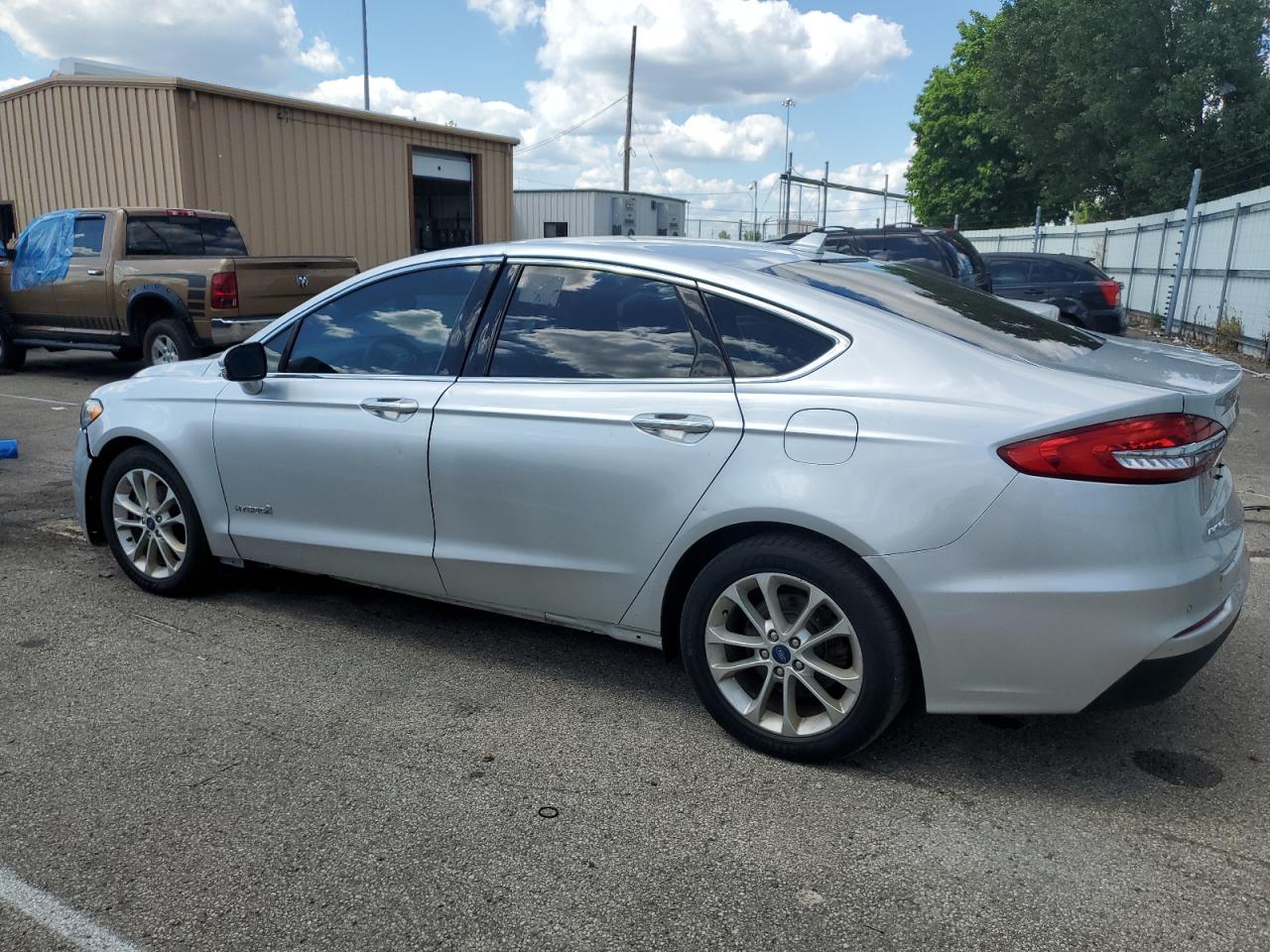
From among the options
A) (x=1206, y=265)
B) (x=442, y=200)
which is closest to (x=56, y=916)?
(x=1206, y=265)

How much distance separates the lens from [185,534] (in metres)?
4.58

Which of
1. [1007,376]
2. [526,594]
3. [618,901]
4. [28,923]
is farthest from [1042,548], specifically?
[28,923]

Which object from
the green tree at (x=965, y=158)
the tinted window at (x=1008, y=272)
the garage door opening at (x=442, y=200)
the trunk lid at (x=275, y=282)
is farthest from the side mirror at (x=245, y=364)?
the green tree at (x=965, y=158)

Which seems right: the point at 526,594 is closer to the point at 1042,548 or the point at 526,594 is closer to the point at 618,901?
the point at 618,901

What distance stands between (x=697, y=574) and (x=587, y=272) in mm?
1133

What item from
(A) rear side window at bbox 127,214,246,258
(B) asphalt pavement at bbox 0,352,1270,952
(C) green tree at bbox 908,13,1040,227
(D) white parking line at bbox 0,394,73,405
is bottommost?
(D) white parking line at bbox 0,394,73,405

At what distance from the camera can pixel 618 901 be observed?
254 cm

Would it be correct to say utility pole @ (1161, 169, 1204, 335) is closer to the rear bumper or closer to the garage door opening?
the garage door opening

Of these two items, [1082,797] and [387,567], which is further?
[387,567]

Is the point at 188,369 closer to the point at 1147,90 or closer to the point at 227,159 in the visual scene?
the point at 227,159

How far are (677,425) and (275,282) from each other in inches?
346

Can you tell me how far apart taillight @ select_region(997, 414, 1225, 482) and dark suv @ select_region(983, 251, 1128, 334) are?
37.7 ft

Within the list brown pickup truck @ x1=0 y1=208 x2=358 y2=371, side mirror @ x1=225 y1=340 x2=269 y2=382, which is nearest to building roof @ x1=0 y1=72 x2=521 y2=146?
brown pickup truck @ x1=0 y1=208 x2=358 y2=371

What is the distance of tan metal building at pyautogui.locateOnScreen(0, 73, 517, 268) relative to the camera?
17047mm
